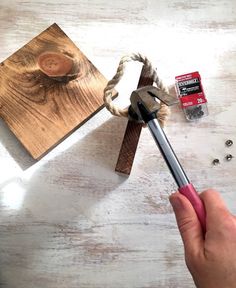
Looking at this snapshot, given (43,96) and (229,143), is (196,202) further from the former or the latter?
(43,96)

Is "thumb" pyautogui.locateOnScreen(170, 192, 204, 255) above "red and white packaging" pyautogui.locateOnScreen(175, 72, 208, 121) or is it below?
above

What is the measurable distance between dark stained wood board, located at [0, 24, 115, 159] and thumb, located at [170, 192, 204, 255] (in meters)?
0.27

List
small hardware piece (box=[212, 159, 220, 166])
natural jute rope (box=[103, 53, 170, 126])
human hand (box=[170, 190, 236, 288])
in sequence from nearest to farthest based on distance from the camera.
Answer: human hand (box=[170, 190, 236, 288]) < natural jute rope (box=[103, 53, 170, 126]) < small hardware piece (box=[212, 159, 220, 166])

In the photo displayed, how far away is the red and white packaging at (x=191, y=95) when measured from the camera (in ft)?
2.39

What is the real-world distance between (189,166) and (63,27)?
1.16 feet

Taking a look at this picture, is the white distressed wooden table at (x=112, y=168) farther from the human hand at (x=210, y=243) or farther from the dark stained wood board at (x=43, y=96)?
the human hand at (x=210, y=243)

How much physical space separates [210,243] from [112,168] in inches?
10.7

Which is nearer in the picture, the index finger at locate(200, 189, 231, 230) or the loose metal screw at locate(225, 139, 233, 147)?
the index finger at locate(200, 189, 231, 230)

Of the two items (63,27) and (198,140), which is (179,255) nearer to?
(198,140)

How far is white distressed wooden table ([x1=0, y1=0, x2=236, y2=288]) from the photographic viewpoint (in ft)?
2.26

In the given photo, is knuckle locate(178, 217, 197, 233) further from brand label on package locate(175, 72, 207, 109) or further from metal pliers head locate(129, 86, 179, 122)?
brand label on package locate(175, 72, 207, 109)

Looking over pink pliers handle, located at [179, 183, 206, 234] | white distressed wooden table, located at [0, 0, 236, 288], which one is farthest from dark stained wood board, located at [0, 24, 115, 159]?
pink pliers handle, located at [179, 183, 206, 234]

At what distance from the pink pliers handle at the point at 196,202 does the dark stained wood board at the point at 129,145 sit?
0.17 m

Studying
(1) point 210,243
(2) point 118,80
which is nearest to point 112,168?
(2) point 118,80
